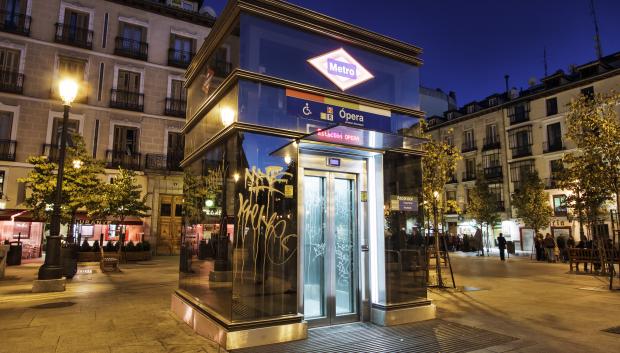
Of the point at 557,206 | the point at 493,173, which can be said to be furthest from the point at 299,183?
the point at 493,173

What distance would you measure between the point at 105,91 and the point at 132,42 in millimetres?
3861

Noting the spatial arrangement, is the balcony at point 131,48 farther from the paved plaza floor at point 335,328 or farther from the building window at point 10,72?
the paved plaza floor at point 335,328

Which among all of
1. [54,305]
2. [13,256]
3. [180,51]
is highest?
[180,51]

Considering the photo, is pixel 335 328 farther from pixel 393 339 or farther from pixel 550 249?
pixel 550 249

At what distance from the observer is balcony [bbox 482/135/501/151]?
4084cm

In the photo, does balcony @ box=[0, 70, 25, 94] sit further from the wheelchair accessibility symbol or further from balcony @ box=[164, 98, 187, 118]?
the wheelchair accessibility symbol

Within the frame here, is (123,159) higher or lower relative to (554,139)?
lower

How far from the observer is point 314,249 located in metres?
6.66

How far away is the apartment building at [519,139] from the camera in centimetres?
3388

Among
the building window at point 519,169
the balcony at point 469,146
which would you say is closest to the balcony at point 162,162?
the building window at point 519,169

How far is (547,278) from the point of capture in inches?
569

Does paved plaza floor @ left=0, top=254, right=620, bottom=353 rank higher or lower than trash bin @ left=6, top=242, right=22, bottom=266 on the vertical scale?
lower

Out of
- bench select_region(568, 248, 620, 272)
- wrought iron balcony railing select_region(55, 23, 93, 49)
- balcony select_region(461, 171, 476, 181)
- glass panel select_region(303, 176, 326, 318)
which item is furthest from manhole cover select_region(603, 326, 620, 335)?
balcony select_region(461, 171, 476, 181)

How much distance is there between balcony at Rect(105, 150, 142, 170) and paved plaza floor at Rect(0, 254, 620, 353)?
13.4m
